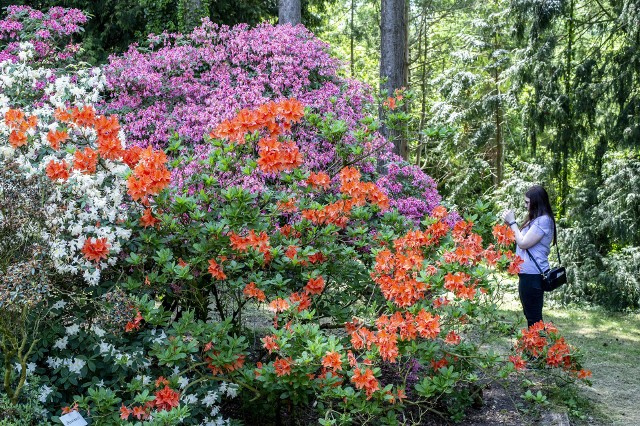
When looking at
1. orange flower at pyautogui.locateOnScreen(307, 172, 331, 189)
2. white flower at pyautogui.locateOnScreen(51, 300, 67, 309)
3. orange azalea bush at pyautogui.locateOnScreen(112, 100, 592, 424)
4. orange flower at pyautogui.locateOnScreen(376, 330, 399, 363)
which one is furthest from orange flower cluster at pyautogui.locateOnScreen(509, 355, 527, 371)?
white flower at pyautogui.locateOnScreen(51, 300, 67, 309)

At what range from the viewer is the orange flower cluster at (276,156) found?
12.6 ft

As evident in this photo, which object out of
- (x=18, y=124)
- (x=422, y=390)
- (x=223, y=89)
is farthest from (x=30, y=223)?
(x=223, y=89)

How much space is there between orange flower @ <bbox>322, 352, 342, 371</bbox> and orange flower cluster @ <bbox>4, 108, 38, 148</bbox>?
1.86 m

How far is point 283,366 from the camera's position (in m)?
3.46

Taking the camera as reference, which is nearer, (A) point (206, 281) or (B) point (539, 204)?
(A) point (206, 281)

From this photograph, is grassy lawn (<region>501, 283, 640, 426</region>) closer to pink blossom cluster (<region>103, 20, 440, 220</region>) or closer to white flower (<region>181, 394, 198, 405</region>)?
pink blossom cluster (<region>103, 20, 440, 220</region>)

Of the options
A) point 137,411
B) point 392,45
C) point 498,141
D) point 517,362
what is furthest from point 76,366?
point 498,141

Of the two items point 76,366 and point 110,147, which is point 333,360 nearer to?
point 76,366

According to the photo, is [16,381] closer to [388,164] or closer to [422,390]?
[422,390]

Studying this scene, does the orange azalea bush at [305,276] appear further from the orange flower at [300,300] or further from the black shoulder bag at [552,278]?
the black shoulder bag at [552,278]

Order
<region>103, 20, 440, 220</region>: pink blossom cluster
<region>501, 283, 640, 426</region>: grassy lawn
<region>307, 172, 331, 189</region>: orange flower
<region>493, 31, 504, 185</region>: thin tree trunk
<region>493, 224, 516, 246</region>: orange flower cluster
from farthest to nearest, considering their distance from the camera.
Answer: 1. <region>493, 31, 504, 185</region>: thin tree trunk
2. <region>103, 20, 440, 220</region>: pink blossom cluster
3. <region>501, 283, 640, 426</region>: grassy lawn
4. <region>493, 224, 516, 246</region>: orange flower cluster
5. <region>307, 172, 331, 189</region>: orange flower

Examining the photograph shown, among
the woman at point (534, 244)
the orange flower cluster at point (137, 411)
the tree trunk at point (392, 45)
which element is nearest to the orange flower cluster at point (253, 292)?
the orange flower cluster at point (137, 411)

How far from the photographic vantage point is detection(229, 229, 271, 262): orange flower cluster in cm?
363

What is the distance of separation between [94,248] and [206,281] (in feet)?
→ 3.02
